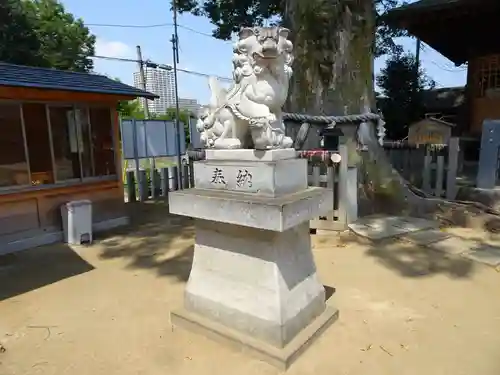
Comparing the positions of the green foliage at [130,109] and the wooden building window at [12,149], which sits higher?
the green foliage at [130,109]

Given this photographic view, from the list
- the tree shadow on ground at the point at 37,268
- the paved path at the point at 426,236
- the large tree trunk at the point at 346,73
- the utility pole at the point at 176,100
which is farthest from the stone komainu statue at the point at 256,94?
the utility pole at the point at 176,100

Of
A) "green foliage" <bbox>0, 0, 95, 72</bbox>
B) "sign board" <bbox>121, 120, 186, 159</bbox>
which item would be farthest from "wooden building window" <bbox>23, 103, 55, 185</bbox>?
"green foliage" <bbox>0, 0, 95, 72</bbox>

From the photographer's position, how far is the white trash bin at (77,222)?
20.0ft

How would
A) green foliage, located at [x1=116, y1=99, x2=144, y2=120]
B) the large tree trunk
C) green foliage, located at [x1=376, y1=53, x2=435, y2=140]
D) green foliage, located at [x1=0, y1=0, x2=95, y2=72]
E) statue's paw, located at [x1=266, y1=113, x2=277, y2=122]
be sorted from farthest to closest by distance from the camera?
green foliage, located at [x1=116, y1=99, x2=144, y2=120], green foliage, located at [x1=0, y1=0, x2=95, y2=72], green foliage, located at [x1=376, y1=53, x2=435, y2=140], the large tree trunk, statue's paw, located at [x1=266, y1=113, x2=277, y2=122]

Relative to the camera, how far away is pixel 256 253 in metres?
2.91

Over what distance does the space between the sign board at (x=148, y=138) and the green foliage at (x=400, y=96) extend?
786 centimetres

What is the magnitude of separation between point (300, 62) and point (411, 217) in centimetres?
365

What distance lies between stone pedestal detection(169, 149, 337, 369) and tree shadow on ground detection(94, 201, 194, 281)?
56.3 inches

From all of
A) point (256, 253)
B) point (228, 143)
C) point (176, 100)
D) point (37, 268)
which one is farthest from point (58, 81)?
point (176, 100)

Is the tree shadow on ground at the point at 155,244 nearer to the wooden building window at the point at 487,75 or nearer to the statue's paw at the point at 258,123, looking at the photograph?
the statue's paw at the point at 258,123

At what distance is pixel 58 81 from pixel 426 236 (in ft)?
21.7

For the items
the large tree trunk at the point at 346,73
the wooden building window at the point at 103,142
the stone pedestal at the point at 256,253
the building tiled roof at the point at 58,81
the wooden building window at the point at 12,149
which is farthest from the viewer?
the wooden building window at the point at 103,142

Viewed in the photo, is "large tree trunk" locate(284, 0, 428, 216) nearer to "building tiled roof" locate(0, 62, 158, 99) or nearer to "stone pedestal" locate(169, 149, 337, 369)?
"building tiled roof" locate(0, 62, 158, 99)

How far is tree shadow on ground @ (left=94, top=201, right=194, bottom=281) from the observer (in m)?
5.01
